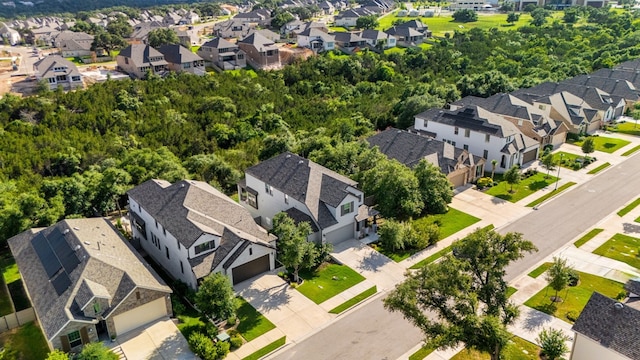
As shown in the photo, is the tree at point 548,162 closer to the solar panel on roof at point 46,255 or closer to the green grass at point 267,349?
the green grass at point 267,349

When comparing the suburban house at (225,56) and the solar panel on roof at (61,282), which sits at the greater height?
the suburban house at (225,56)

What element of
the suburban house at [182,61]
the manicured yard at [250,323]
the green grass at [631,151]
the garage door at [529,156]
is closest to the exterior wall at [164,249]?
the manicured yard at [250,323]

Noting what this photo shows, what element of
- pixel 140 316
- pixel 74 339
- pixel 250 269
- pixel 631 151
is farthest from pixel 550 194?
pixel 74 339

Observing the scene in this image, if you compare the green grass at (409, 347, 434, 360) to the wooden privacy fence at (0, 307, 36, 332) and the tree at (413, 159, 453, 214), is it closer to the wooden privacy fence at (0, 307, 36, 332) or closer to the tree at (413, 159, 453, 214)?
the tree at (413, 159, 453, 214)

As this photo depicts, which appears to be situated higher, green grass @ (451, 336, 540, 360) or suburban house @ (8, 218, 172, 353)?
suburban house @ (8, 218, 172, 353)

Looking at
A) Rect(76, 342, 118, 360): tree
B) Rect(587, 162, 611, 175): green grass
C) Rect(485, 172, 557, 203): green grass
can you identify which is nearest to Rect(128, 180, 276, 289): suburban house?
Rect(76, 342, 118, 360): tree

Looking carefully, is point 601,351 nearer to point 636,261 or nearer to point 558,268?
point 558,268
